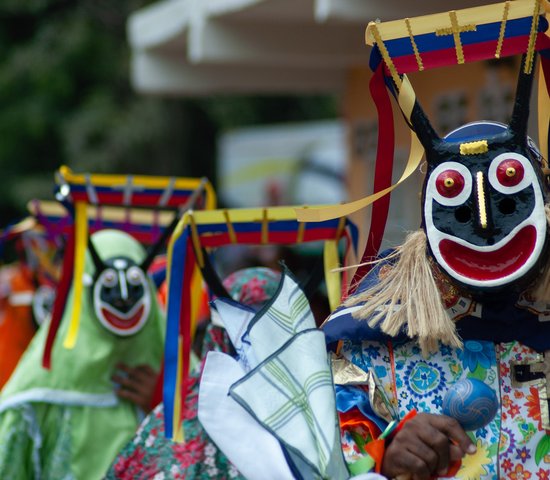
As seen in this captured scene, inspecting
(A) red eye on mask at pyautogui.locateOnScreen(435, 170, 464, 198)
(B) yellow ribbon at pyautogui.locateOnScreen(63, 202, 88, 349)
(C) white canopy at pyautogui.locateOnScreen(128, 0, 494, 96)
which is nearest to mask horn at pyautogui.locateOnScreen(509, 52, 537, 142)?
(A) red eye on mask at pyautogui.locateOnScreen(435, 170, 464, 198)

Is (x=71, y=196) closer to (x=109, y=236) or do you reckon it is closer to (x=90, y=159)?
(x=109, y=236)

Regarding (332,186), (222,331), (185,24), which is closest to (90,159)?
(332,186)

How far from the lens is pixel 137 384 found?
3869 mm

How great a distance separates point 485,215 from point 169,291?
4.40 feet

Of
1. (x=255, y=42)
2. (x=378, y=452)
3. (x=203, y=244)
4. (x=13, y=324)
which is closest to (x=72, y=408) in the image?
(x=203, y=244)

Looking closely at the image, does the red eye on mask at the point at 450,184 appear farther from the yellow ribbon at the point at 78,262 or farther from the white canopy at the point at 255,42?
the white canopy at the point at 255,42

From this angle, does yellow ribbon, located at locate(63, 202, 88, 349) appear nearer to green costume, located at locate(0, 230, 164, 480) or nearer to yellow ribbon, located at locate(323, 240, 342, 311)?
green costume, located at locate(0, 230, 164, 480)

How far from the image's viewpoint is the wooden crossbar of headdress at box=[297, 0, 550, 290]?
2174 mm

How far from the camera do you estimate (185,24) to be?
660cm

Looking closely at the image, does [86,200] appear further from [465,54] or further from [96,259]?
[465,54]

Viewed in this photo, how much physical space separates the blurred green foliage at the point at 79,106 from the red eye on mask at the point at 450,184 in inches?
336

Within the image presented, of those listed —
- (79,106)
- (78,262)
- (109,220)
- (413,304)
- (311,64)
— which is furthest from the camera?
(79,106)

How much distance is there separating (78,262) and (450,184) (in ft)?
6.27

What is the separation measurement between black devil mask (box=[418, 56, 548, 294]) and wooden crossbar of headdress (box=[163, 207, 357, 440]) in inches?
39.5
